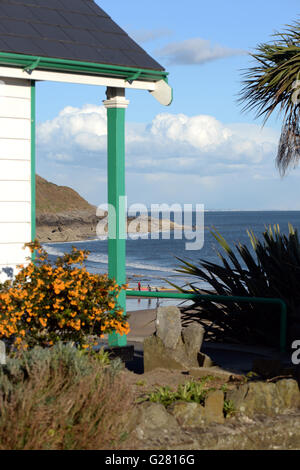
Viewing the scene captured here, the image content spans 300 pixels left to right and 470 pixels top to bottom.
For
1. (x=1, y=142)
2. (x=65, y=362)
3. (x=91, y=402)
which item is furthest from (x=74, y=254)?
(x=91, y=402)

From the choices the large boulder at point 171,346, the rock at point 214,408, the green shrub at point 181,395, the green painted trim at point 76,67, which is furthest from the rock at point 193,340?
the green painted trim at point 76,67

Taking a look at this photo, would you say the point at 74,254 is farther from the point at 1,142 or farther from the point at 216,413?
the point at 216,413

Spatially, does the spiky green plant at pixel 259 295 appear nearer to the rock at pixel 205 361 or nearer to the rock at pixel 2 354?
the rock at pixel 205 361

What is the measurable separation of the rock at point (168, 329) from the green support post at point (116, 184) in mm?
1074

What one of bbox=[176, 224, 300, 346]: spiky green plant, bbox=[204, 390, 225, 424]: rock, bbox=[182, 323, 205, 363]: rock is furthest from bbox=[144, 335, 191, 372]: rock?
bbox=[176, 224, 300, 346]: spiky green plant

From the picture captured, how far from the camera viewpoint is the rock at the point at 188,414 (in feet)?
17.5

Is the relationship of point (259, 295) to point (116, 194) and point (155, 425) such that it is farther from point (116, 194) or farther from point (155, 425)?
point (155, 425)

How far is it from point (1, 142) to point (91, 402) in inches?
138

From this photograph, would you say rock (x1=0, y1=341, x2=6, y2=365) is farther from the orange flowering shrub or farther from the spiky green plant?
the spiky green plant

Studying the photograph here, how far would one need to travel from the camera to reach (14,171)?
7.39 meters

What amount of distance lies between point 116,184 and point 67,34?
178cm

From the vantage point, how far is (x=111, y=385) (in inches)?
196

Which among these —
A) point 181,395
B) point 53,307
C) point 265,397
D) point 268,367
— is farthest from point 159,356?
point 265,397

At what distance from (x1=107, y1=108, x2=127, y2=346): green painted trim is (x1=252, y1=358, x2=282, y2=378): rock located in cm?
187
